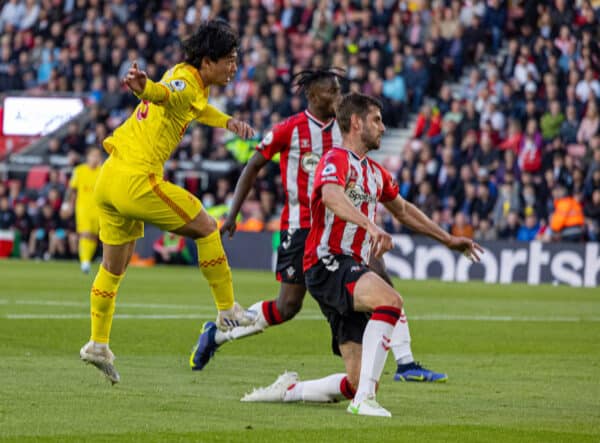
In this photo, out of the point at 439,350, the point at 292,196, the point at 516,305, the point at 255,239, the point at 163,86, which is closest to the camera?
the point at 163,86

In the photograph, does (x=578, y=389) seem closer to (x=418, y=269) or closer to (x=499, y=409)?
(x=499, y=409)

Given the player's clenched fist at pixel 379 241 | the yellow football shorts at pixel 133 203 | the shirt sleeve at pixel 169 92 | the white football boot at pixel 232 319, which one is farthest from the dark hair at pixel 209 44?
the player's clenched fist at pixel 379 241

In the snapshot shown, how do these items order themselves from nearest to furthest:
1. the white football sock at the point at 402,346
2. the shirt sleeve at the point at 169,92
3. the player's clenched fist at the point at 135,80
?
the player's clenched fist at the point at 135,80
the shirt sleeve at the point at 169,92
the white football sock at the point at 402,346

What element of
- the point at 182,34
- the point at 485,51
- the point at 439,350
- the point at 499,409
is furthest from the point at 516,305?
the point at 182,34

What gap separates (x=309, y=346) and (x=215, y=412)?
14.6 ft

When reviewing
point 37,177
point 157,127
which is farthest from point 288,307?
point 37,177

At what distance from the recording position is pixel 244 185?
32.0 ft

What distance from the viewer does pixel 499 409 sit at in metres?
7.50

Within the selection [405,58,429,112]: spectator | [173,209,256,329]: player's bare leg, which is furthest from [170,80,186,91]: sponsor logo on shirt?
[405,58,429,112]: spectator

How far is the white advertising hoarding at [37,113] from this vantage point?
32.6 m

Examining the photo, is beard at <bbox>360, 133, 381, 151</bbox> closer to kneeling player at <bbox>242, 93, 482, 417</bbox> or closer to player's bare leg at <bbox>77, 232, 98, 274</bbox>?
kneeling player at <bbox>242, 93, 482, 417</bbox>

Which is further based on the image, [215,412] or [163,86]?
[163,86]

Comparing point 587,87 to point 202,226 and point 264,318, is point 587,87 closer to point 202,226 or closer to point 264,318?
point 264,318

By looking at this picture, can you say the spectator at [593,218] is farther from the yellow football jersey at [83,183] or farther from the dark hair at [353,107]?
the dark hair at [353,107]
